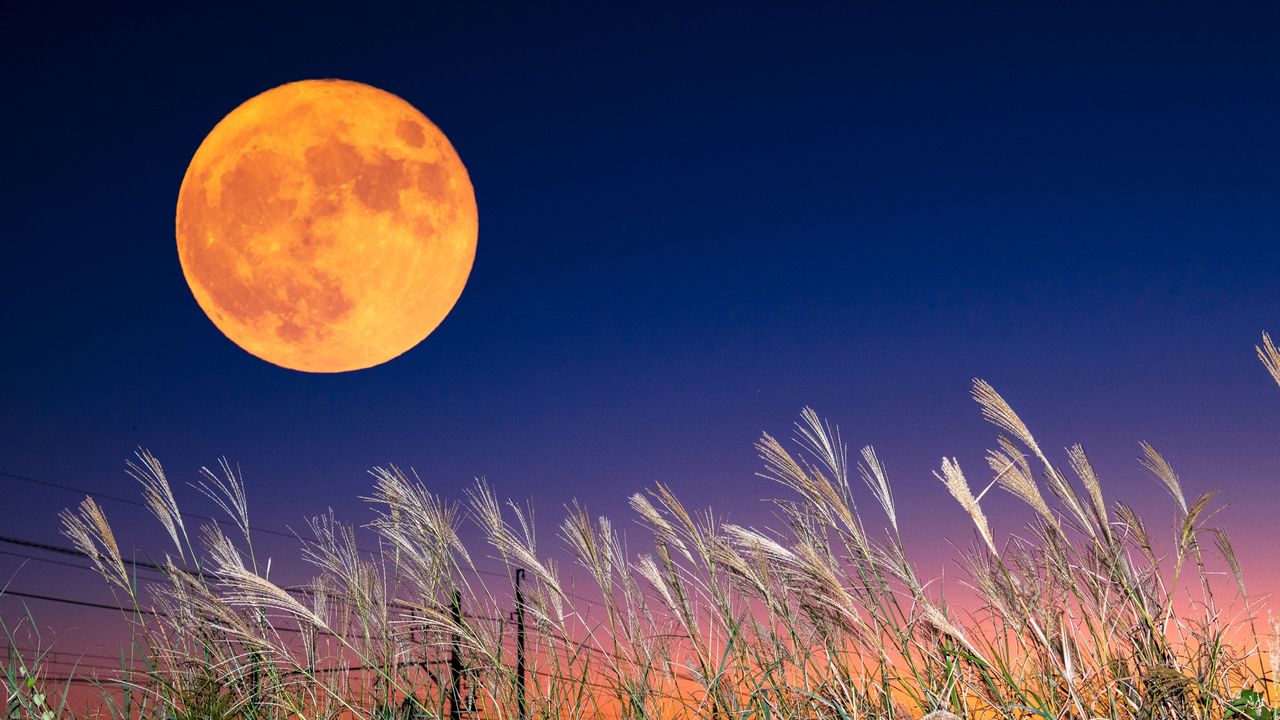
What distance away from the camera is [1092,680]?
2311 mm

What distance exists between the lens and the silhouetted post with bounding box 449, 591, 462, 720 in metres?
2.62

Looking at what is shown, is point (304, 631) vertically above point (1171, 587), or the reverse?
point (304, 631)

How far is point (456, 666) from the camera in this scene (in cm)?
299

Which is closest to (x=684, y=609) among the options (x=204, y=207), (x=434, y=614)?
(x=434, y=614)

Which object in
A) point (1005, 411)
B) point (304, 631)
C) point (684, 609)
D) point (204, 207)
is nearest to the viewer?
point (1005, 411)

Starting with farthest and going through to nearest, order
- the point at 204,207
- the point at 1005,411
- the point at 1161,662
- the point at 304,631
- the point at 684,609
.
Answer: the point at 204,207
the point at 304,631
the point at 684,609
the point at 1005,411
the point at 1161,662

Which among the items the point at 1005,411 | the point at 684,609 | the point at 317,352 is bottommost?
the point at 684,609

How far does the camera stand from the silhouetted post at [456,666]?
2.62m

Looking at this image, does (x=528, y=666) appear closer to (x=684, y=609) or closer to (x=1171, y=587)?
(x=684, y=609)

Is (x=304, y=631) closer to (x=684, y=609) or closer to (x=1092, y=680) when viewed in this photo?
(x=684, y=609)

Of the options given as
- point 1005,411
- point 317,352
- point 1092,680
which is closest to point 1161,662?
point 1092,680

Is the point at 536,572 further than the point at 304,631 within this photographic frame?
No

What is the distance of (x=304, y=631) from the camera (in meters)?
2.80

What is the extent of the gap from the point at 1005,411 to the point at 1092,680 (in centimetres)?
79
